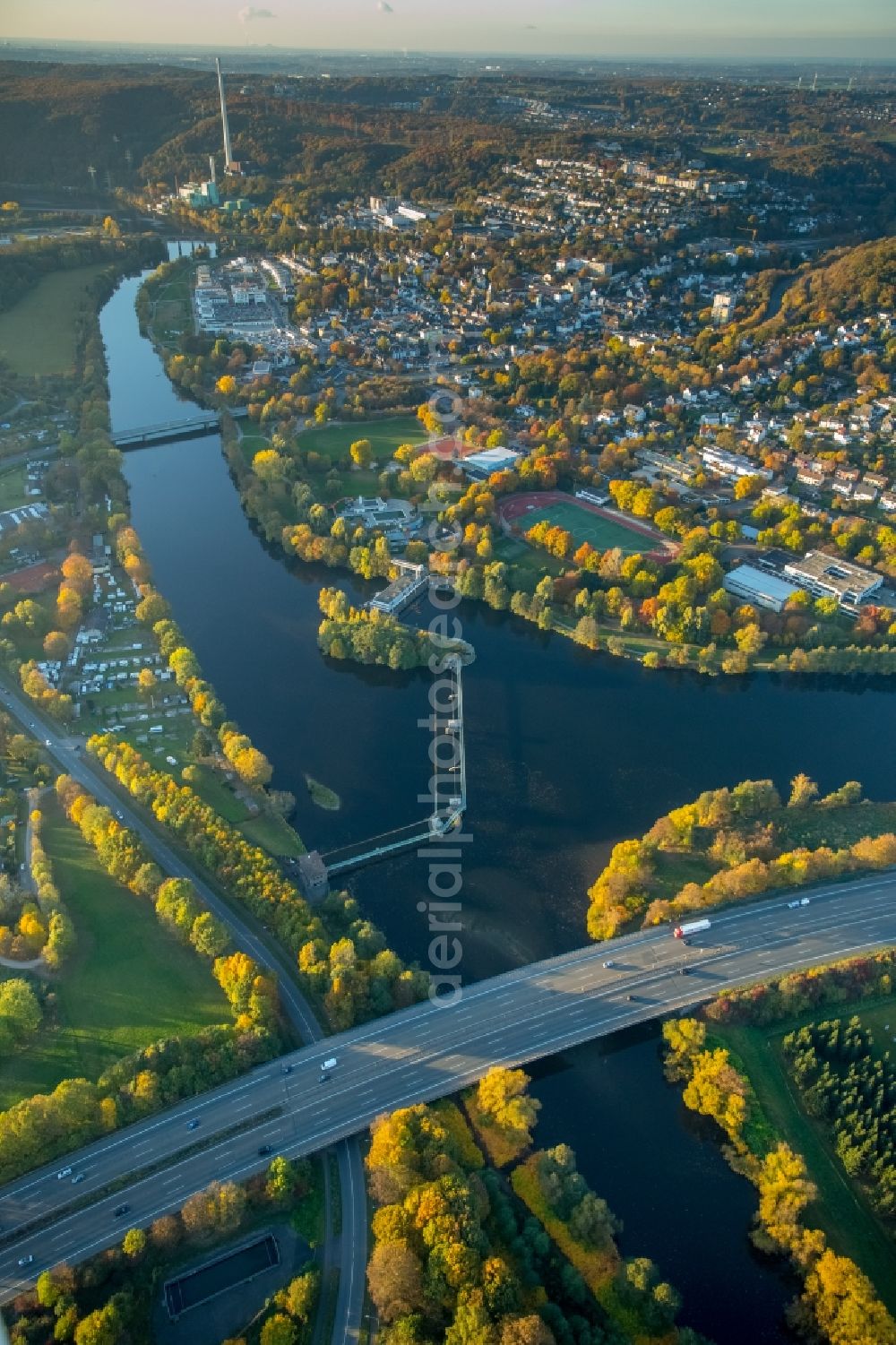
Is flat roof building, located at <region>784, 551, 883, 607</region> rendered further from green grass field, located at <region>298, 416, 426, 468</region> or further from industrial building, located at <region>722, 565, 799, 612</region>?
green grass field, located at <region>298, 416, 426, 468</region>

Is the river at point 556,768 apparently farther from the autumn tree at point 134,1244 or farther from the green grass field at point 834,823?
the autumn tree at point 134,1244

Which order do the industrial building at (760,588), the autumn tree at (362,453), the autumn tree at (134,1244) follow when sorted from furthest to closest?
the autumn tree at (362,453) → the industrial building at (760,588) → the autumn tree at (134,1244)

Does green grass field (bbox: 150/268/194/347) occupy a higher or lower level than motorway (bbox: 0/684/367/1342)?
higher

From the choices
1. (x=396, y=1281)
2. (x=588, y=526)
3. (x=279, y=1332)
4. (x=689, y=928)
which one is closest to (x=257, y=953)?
(x=279, y=1332)

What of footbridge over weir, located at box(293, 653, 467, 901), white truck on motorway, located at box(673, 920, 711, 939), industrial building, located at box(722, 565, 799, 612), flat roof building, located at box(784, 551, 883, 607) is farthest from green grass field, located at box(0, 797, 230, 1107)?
flat roof building, located at box(784, 551, 883, 607)

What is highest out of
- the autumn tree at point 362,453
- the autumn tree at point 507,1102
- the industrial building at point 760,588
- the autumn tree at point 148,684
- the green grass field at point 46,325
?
the green grass field at point 46,325

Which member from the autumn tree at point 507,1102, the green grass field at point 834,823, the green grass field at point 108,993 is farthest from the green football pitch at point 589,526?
the autumn tree at point 507,1102

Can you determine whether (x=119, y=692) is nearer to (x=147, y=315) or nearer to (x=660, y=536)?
(x=660, y=536)

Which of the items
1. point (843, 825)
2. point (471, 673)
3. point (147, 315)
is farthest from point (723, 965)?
point (147, 315)
